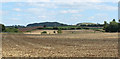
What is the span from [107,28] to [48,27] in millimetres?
28946

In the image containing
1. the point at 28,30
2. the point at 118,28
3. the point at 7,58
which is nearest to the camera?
the point at 7,58

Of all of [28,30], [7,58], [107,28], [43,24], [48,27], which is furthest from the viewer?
[48,27]

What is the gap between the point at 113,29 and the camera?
7769 centimetres

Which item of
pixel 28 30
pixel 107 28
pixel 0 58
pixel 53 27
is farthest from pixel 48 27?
pixel 0 58

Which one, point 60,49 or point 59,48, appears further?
point 59,48

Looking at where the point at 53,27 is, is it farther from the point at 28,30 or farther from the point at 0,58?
the point at 0,58

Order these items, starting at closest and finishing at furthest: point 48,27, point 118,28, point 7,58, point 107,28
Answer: point 7,58, point 118,28, point 107,28, point 48,27

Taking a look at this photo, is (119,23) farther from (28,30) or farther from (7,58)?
(7,58)

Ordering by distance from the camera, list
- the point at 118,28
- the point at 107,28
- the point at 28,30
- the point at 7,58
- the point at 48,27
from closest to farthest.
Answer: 1. the point at 7,58
2. the point at 28,30
3. the point at 118,28
4. the point at 107,28
5. the point at 48,27

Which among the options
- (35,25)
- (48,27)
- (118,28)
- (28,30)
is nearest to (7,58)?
(28,30)

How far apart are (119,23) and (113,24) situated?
112 inches

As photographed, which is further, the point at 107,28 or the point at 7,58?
the point at 107,28

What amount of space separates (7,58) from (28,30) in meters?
52.9

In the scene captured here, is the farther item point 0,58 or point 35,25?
point 35,25
